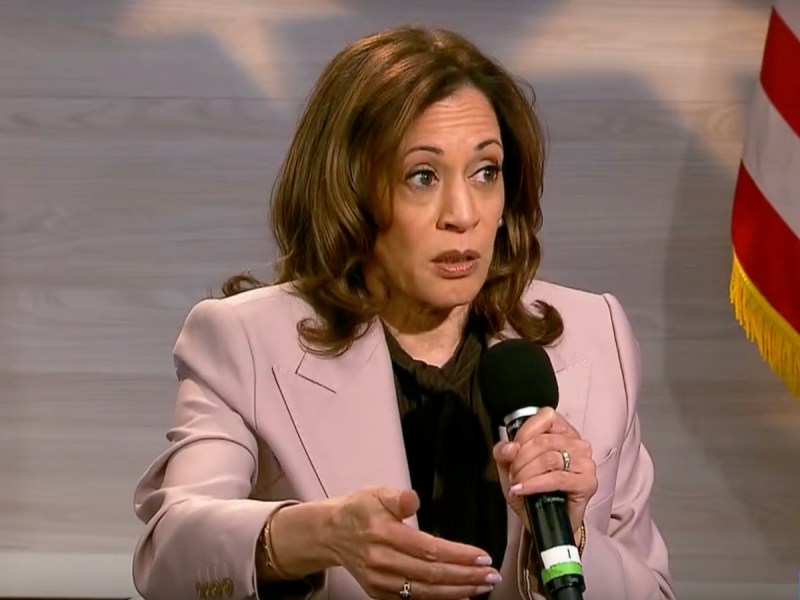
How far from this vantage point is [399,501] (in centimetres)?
109

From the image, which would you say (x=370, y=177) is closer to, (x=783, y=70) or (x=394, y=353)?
(x=394, y=353)

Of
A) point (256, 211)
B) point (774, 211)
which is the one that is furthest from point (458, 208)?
point (256, 211)

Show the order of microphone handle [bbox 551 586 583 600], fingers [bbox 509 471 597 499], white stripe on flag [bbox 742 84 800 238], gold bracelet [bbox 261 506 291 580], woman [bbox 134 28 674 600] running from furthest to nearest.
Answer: white stripe on flag [bbox 742 84 800 238] → woman [bbox 134 28 674 600] → gold bracelet [bbox 261 506 291 580] → fingers [bbox 509 471 597 499] → microphone handle [bbox 551 586 583 600]

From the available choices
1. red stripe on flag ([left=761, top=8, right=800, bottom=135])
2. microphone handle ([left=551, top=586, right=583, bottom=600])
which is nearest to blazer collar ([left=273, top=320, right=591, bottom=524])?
microphone handle ([left=551, top=586, right=583, bottom=600])

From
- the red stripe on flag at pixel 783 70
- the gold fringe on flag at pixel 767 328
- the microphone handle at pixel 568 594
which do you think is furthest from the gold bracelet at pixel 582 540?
the red stripe on flag at pixel 783 70

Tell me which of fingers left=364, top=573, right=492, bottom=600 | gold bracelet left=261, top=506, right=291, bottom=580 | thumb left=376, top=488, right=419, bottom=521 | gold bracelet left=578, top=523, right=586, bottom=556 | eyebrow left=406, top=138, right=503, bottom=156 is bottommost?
gold bracelet left=578, top=523, right=586, bottom=556

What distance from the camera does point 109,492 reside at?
2330 millimetres

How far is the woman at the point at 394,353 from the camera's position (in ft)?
4.49

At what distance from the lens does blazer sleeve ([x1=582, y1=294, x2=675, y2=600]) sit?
1360 millimetres

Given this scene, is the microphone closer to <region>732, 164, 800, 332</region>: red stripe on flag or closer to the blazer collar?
the blazer collar

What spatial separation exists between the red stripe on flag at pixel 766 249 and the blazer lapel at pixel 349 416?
79cm

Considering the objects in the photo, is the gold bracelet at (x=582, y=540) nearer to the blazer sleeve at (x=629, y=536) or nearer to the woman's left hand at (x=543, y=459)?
the blazer sleeve at (x=629, y=536)

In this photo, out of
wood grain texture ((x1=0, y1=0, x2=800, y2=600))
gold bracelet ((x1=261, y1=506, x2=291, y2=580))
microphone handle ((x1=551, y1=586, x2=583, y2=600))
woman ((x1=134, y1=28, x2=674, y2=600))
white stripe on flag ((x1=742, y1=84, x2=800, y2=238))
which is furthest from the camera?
wood grain texture ((x1=0, y1=0, x2=800, y2=600))

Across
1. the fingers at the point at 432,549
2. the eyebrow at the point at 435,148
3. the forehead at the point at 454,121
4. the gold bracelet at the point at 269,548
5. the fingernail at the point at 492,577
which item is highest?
the forehead at the point at 454,121
